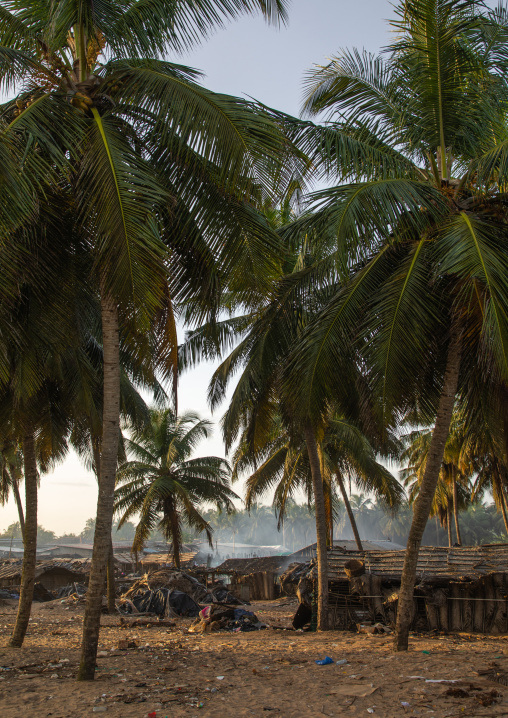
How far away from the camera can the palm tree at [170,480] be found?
22.7 meters

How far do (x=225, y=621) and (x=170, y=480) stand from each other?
9791 millimetres

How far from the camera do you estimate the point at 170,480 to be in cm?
2316

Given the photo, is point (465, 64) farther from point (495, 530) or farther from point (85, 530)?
point (85, 530)

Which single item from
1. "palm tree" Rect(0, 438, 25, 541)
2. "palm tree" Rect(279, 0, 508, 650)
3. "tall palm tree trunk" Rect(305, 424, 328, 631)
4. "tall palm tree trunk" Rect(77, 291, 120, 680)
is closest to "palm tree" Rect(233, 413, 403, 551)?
"tall palm tree trunk" Rect(305, 424, 328, 631)

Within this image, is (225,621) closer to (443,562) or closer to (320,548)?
(320,548)

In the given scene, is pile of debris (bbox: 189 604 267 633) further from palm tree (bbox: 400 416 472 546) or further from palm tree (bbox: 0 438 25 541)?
palm tree (bbox: 400 416 472 546)

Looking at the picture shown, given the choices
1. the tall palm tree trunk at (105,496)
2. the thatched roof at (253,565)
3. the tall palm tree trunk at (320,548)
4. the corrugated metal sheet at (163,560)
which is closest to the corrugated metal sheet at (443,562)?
the tall palm tree trunk at (320,548)

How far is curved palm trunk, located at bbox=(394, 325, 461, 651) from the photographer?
8.54 meters

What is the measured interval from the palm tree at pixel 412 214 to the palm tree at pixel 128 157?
156cm

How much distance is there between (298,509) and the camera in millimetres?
105812

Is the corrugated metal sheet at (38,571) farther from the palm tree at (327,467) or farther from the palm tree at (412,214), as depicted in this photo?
the palm tree at (412,214)

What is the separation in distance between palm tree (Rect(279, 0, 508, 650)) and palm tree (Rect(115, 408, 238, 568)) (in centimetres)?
1491

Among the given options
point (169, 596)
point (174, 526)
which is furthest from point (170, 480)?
point (169, 596)

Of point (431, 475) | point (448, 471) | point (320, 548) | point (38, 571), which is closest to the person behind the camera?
point (431, 475)
